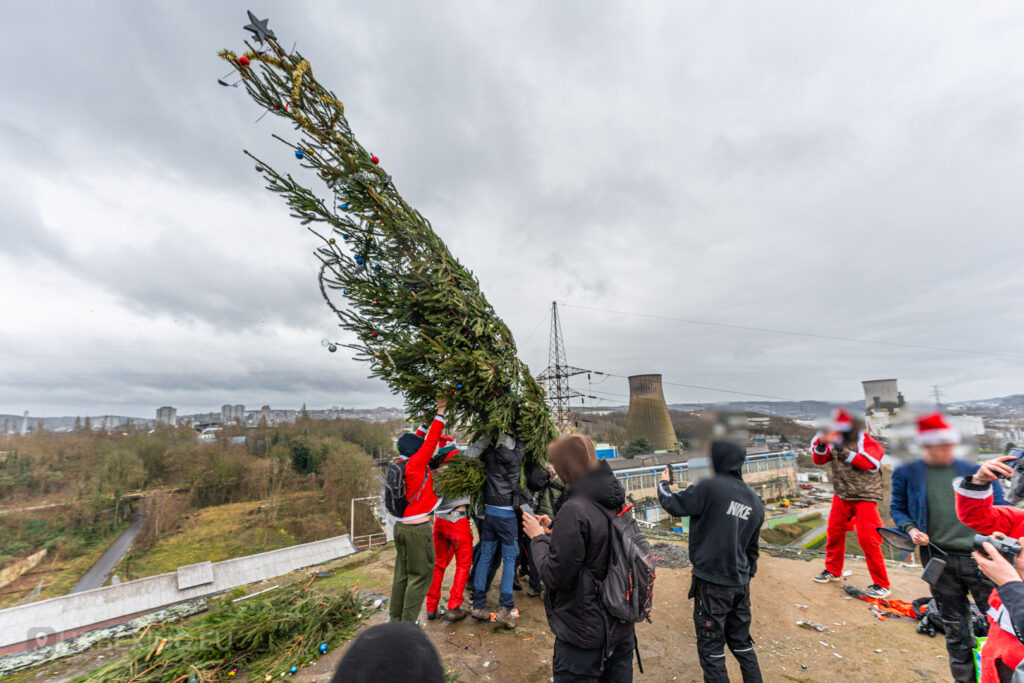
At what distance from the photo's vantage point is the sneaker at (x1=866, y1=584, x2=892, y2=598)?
4.93 meters

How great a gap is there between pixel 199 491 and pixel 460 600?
5405cm

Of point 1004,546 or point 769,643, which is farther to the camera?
point 769,643

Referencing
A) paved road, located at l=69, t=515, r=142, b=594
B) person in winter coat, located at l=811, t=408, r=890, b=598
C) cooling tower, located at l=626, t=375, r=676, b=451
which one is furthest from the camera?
paved road, located at l=69, t=515, r=142, b=594

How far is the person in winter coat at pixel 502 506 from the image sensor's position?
4605 millimetres

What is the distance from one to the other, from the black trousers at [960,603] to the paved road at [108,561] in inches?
2042

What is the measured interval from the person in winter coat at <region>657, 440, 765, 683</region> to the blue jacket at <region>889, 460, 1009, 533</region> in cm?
191

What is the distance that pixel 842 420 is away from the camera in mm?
5004

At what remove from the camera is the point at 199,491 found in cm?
4278

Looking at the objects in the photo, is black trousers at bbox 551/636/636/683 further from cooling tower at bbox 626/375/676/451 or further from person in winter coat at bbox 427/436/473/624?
cooling tower at bbox 626/375/676/451

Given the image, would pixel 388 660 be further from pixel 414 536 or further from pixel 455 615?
pixel 455 615

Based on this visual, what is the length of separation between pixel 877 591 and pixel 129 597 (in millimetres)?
12305

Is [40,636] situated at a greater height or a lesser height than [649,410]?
lesser

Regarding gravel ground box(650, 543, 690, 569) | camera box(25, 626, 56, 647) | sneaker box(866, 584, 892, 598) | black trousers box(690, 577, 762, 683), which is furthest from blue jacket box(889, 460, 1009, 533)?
camera box(25, 626, 56, 647)

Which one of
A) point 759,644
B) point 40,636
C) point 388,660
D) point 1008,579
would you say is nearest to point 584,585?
point 388,660
